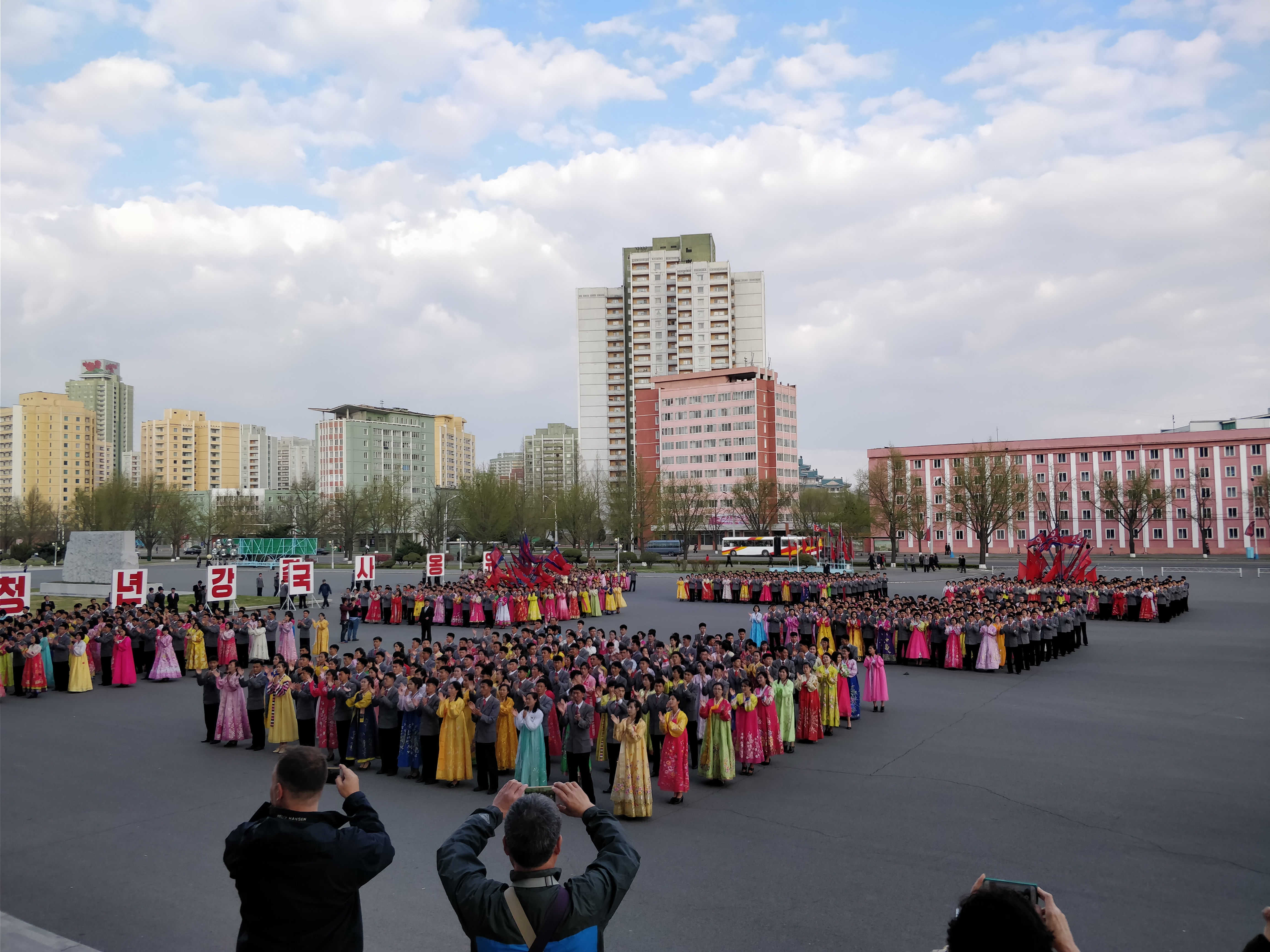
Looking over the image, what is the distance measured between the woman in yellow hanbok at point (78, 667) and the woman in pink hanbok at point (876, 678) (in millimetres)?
15853

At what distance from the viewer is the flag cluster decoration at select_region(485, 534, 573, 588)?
2936 centimetres

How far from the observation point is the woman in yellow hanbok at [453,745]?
33.9 feet

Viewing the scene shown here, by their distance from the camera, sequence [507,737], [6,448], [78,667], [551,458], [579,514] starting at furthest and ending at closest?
1. [551,458]
2. [6,448]
3. [579,514]
4. [78,667]
5. [507,737]

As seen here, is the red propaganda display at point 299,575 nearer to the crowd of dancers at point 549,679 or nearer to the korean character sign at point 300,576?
the korean character sign at point 300,576

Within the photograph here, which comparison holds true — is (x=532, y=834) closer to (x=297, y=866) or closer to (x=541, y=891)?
(x=541, y=891)

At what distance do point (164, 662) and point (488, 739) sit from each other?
11878 mm

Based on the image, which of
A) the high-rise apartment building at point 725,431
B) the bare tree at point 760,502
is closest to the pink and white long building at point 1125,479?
the bare tree at point 760,502

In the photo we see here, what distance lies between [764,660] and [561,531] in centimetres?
6374

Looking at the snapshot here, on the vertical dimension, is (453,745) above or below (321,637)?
above

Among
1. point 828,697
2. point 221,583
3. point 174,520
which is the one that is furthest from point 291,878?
point 174,520

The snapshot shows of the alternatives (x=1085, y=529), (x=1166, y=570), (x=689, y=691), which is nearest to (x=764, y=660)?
(x=689, y=691)

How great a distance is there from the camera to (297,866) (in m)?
3.03

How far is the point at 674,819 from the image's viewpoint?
28.8ft

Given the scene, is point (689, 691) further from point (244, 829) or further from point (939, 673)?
point (939, 673)
